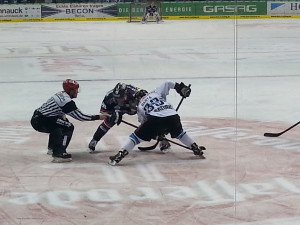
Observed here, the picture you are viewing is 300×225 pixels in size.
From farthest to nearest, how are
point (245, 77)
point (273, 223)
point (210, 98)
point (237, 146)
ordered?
point (245, 77), point (210, 98), point (237, 146), point (273, 223)

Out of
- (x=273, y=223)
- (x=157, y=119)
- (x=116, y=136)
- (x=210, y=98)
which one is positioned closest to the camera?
(x=273, y=223)

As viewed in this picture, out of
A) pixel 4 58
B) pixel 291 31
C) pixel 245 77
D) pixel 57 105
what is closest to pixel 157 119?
pixel 57 105

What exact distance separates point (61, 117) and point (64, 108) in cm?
8

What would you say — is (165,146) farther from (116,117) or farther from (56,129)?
(56,129)

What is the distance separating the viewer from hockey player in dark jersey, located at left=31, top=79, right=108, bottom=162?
195 inches

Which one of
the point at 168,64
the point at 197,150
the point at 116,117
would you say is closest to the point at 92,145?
the point at 116,117

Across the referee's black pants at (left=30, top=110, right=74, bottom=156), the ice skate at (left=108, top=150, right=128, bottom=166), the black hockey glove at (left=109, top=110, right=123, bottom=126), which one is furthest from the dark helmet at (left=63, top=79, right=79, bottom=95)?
the ice skate at (left=108, top=150, right=128, bottom=166)

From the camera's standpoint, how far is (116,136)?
5.74m

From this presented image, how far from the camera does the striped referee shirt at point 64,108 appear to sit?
4949 millimetres

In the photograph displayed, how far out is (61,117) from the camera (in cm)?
500

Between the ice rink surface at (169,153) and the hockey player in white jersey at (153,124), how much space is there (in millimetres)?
105

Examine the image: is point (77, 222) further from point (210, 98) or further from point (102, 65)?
point (102, 65)

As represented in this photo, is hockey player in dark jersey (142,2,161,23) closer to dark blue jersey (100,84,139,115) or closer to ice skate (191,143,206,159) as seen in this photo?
dark blue jersey (100,84,139,115)

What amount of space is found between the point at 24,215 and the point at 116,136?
219 centimetres
